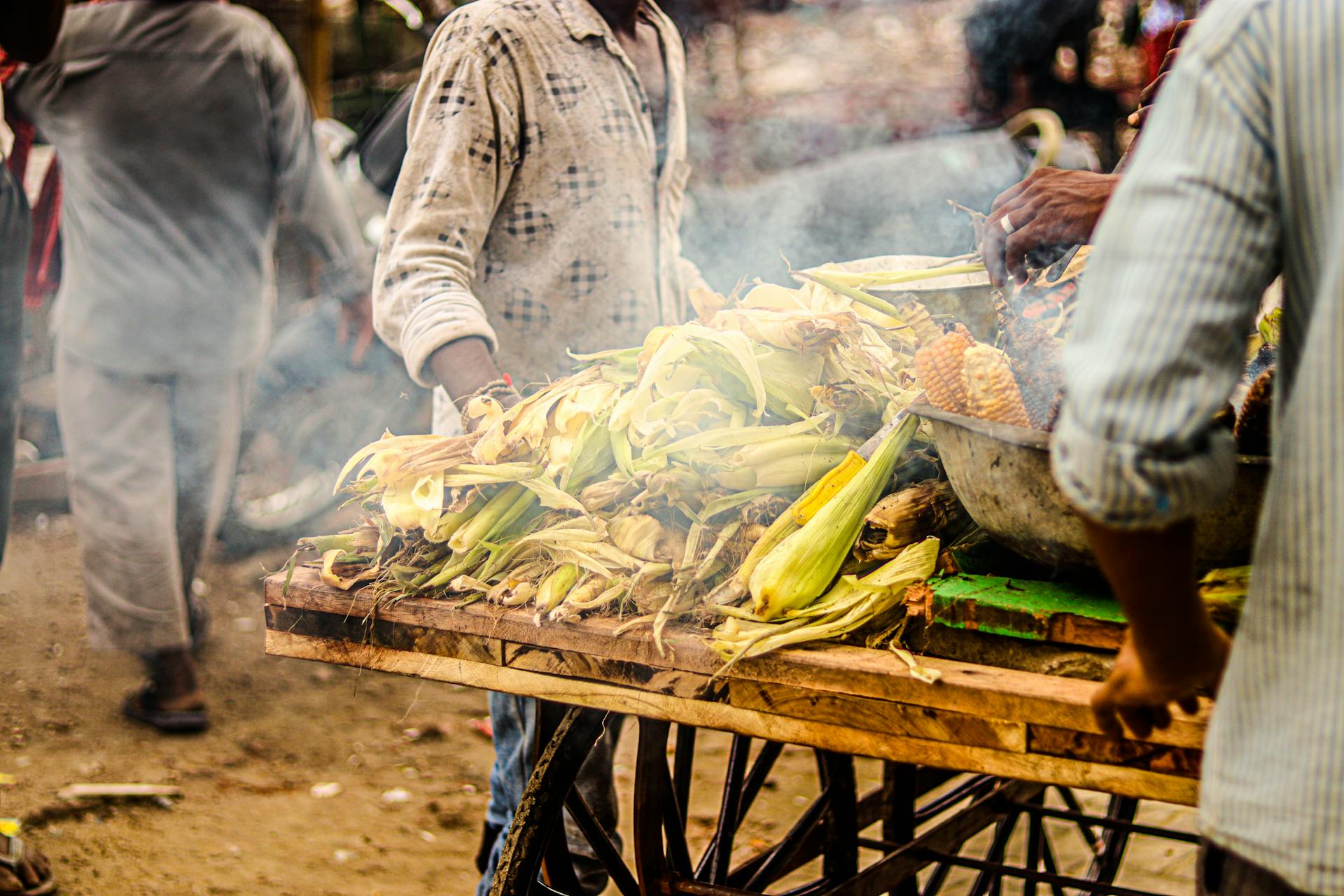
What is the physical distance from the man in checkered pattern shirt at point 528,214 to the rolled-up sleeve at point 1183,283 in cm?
131

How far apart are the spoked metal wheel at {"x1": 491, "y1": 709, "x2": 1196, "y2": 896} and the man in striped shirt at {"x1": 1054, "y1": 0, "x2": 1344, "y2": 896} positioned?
0.97 meters

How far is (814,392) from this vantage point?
5.46 feet

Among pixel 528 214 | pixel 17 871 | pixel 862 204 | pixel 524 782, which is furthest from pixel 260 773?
pixel 862 204

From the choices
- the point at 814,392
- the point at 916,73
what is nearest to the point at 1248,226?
the point at 814,392

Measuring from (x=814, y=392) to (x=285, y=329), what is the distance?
14.3 ft

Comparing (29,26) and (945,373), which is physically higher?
(29,26)

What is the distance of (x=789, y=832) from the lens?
2.29m

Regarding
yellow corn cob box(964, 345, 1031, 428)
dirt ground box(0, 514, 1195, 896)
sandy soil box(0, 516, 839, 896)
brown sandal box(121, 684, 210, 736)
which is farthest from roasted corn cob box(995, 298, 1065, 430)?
brown sandal box(121, 684, 210, 736)

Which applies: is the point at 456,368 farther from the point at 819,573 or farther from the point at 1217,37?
the point at 1217,37

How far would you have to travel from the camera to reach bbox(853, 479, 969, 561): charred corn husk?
1476 millimetres

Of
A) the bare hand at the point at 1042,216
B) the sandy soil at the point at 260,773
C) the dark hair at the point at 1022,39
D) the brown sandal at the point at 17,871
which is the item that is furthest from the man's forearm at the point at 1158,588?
the dark hair at the point at 1022,39

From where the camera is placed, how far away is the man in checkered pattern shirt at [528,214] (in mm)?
2105

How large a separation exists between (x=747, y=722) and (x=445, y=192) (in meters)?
1.30

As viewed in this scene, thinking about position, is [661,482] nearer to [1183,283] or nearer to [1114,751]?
[1114,751]
